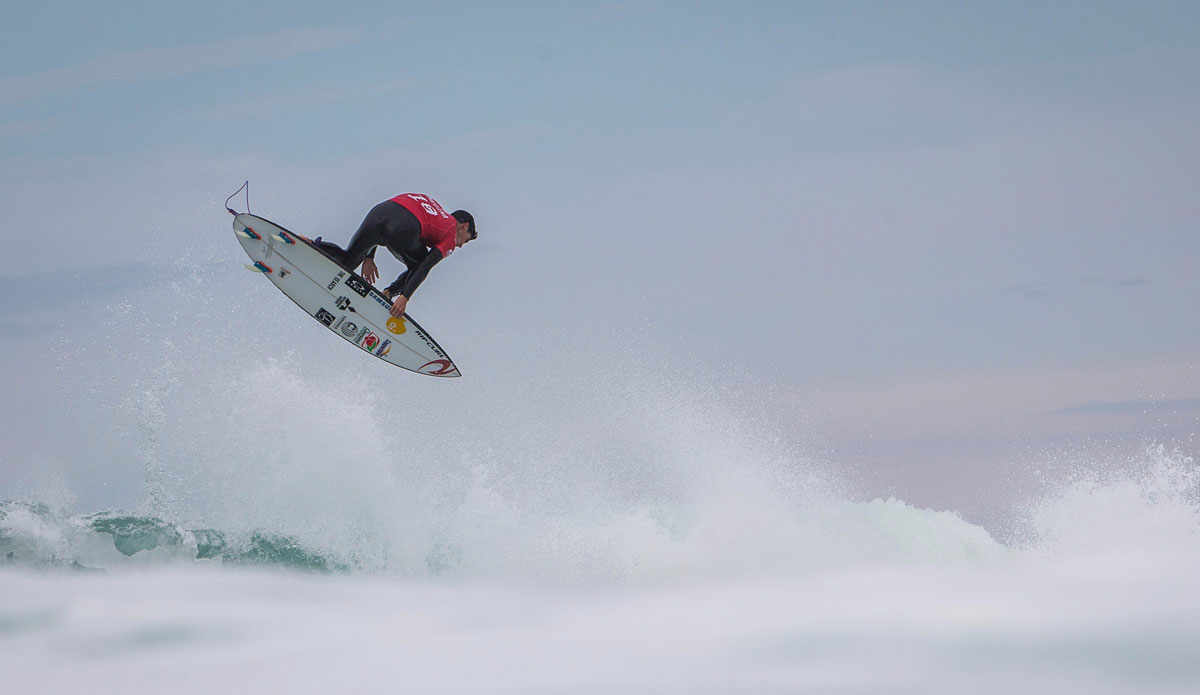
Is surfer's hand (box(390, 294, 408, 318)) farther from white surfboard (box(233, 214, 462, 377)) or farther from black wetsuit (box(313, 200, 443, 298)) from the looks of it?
white surfboard (box(233, 214, 462, 377))

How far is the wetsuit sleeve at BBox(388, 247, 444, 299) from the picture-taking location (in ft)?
27.5

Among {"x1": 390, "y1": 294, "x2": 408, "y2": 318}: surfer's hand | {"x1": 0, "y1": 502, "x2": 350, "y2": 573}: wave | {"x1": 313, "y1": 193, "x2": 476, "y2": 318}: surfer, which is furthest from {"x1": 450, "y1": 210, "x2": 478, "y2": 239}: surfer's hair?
{"x1": 0, "y1": 502, "x2": 350, "y2": 573}: wave

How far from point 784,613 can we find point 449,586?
4.27 m

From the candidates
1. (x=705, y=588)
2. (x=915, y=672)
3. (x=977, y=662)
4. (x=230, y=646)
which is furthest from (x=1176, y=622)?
(x=230, y=646)

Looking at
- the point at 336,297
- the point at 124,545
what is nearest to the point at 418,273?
the point at 336,297

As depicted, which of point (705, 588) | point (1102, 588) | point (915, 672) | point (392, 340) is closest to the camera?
point (915, 672)

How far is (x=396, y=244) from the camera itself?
8.36 m

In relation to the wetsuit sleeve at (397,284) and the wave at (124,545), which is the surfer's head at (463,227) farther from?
the wave at (124,545)

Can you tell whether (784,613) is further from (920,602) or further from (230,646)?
(230,646)

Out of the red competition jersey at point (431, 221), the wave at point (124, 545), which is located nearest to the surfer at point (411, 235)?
the red competition jersey at point (431, 221)

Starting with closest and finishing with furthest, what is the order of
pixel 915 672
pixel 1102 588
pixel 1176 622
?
pixel 915 672 < pixel 1176 622 < pixel 1102 588

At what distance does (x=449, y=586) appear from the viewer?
38.9ft

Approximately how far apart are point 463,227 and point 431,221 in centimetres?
34

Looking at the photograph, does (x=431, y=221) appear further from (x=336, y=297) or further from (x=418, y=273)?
(x=336, y=297)
